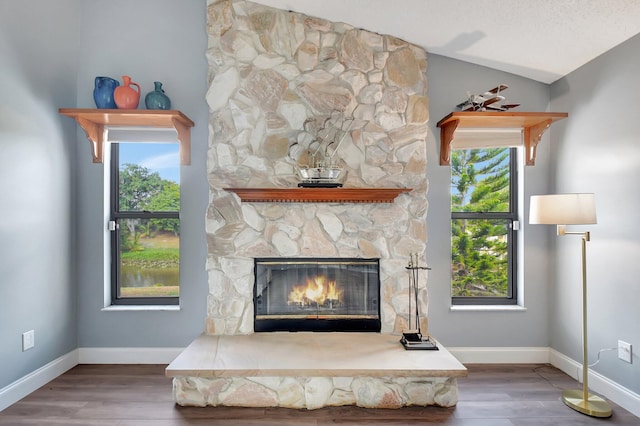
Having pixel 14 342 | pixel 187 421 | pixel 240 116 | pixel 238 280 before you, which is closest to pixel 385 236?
pixel 238 280

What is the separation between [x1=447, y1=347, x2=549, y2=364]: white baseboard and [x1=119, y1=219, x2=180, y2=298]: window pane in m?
2.54

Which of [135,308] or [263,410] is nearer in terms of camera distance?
[263,410]

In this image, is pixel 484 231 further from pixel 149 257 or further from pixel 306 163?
pixel 149 257

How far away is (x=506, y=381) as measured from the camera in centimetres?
274

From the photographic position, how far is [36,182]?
263 centimetres

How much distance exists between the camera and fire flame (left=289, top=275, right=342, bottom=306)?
3.00m

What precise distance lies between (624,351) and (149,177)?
3.84m

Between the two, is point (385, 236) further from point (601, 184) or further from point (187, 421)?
point (187, 421)

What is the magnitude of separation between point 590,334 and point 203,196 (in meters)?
3.21

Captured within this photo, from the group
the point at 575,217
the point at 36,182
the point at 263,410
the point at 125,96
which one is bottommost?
the point at 263,410

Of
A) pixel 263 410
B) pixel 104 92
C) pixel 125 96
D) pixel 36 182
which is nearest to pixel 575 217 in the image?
pixel 263 410

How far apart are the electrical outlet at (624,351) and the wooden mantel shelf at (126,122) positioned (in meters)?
3.44

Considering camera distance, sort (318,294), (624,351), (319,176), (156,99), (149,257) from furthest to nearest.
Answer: (149,257) → (318,294) → (156,99) → (319,176) → (624,351)

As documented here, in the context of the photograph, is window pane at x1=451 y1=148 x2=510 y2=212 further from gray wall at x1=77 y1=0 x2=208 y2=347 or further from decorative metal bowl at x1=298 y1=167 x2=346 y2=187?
gray wall at x1=77 y1=0 x2=208 y2=347
